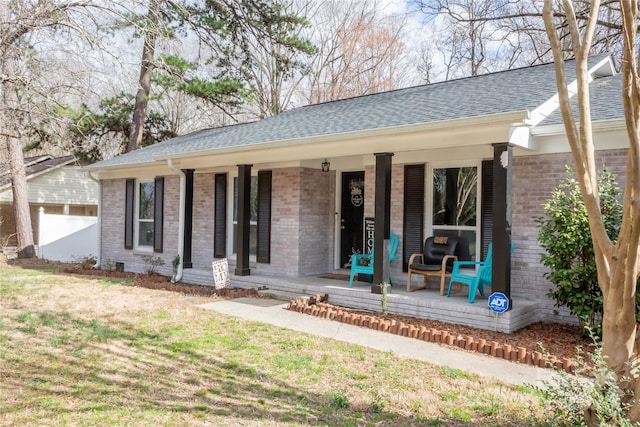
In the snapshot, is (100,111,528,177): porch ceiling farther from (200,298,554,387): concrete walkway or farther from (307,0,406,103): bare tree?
(307,0,406,103): bare tree

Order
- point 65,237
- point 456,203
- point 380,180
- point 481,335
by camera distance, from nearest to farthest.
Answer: point 481,335 → point 380,180 → point 456,203 → point 65,237

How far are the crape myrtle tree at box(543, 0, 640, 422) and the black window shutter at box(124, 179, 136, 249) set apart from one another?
39.0 ft

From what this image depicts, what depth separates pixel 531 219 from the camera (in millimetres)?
7066

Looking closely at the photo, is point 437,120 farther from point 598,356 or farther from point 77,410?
point 77,410

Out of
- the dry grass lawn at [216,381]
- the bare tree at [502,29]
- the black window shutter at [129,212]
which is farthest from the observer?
the bare tree at [502,29]

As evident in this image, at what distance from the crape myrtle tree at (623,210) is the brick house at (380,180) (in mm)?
2750

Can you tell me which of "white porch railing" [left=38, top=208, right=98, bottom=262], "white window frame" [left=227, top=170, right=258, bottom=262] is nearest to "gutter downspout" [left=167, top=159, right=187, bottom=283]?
"white window frame" [left=227, top=170, right=258, bottom=262]

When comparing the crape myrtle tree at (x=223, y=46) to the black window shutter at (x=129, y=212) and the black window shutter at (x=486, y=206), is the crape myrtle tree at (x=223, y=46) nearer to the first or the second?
the black window shutter at (x=129, y=212)

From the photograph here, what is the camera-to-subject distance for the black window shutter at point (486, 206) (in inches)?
300

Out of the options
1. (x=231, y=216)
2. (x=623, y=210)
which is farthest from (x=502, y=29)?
(x=623, y=210)

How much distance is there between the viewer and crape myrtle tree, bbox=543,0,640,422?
2807 millimetres

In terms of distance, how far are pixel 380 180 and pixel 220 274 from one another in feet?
12.6

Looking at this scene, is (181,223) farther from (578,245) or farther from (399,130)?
(578,245)

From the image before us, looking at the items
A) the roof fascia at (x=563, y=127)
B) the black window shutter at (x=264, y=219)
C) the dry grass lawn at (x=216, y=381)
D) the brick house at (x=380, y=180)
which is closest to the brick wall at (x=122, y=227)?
the brick house at (x=380, y=180)
